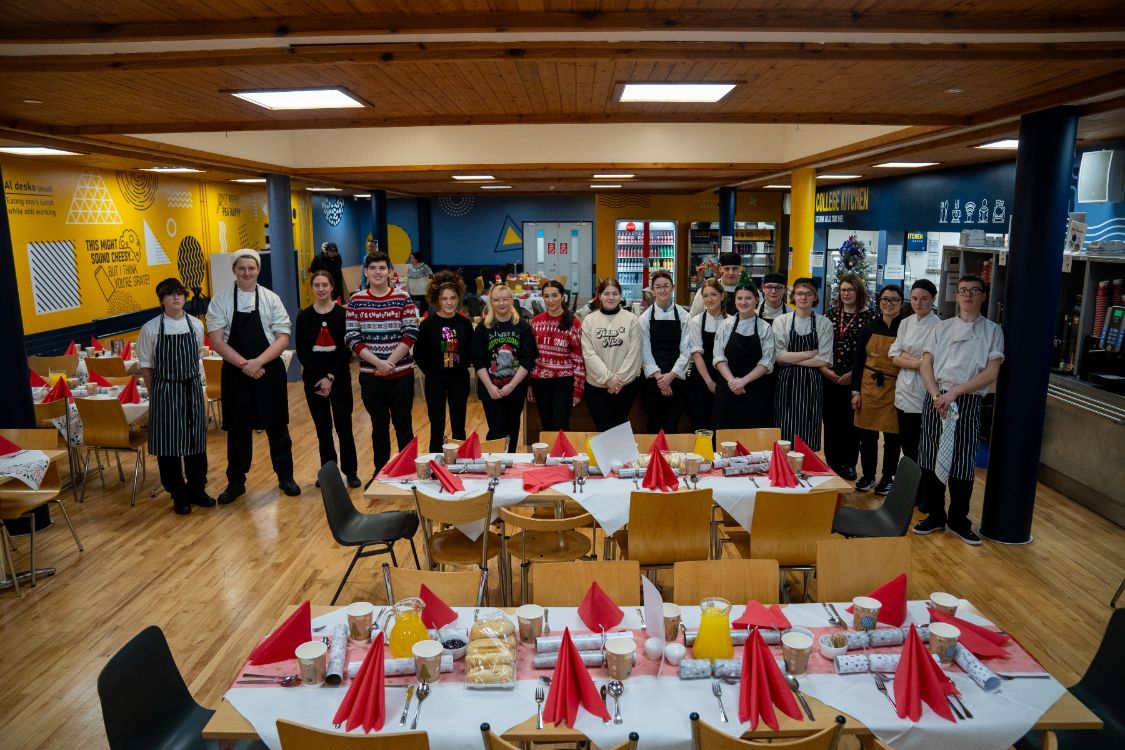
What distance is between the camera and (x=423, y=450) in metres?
8.17

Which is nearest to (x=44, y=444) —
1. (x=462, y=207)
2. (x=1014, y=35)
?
(x=1014, y=35)

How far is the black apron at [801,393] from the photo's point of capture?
20.4 feet

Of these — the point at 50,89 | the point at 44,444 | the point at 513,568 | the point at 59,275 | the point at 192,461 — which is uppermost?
the point at 50,89

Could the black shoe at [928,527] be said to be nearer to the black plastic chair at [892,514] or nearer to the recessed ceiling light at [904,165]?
the black plastic chair at [892,514]

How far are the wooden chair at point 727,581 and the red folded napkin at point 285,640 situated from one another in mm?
1440

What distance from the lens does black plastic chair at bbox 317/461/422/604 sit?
445 cm

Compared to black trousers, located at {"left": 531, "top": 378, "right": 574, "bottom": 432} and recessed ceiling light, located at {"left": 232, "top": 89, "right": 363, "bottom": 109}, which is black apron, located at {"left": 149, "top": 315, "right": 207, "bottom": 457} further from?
black trousers, located at {"left": 531, "top": 378, "right": 574, "bottom": 432}

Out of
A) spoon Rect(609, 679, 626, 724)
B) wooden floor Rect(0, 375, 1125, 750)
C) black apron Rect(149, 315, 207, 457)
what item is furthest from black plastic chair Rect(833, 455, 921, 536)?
black apron Rect(149, 315, 207, 457)

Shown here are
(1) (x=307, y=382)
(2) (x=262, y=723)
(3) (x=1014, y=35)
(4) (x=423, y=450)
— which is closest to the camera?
(2) (x=262, y=723)

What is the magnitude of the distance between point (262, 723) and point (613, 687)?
1.11 m

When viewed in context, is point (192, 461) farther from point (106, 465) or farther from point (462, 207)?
point (462, 207)

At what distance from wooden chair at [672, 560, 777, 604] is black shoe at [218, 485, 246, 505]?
15.3ft

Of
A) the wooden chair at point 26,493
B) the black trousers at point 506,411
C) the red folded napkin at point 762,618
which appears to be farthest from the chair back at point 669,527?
the wooden chair at point 26,493

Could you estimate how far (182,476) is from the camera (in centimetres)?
→ 641
